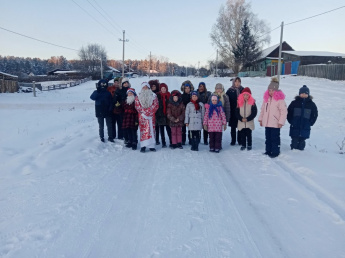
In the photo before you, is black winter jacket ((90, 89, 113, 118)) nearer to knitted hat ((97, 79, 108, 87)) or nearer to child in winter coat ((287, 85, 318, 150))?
knitted hat ((97, 79, 108, 87))

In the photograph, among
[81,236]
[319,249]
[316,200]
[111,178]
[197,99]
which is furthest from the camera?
[197,99]

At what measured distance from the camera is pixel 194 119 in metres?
7.04

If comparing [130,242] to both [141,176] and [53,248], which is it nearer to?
[53,248]

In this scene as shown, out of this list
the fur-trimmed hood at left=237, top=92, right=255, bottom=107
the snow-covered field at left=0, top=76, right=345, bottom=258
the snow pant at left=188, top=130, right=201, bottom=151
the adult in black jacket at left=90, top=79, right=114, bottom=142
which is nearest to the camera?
the snow-covered field at left=0, top=76, right=345, bottom=258

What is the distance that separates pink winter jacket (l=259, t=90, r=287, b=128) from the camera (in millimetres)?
6171

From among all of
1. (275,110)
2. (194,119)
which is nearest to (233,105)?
(194,119)

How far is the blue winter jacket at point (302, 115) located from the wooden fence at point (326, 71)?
22819 millimetres

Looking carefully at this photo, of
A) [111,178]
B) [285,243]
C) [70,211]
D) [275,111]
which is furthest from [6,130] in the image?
[285,243]

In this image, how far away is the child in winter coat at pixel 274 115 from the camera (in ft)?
20.3

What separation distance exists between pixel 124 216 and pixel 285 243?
210cm

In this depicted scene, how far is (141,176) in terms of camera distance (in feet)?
16.9

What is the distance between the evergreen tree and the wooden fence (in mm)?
15795

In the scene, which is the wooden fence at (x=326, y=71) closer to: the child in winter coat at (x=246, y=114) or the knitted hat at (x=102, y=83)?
the child in winter coat at (x=246, y=114)

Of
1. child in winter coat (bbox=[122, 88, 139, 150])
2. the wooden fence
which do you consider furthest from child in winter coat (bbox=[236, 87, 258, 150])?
the wooden fence
